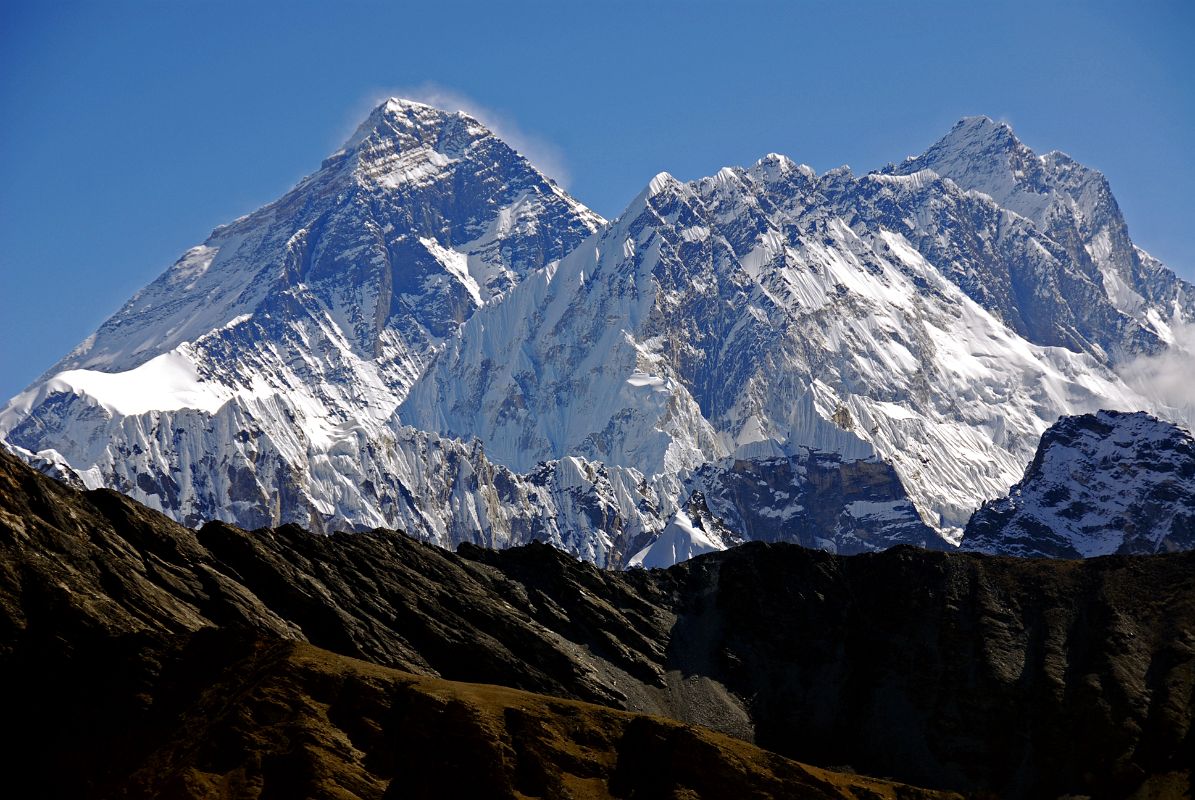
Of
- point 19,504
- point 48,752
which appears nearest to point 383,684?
point 48,752

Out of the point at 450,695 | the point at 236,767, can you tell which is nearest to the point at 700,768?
the point at 450,695

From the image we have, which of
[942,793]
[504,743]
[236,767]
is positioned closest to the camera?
[236,767]

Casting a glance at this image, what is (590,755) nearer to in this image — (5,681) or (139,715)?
(139,715)

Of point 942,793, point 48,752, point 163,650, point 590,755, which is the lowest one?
point 48,752

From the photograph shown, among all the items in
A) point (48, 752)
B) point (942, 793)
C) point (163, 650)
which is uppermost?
point (942, 793)

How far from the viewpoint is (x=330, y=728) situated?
537 ft

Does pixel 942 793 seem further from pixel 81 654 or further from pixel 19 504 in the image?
pixel 19 504

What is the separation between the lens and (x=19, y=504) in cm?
18688

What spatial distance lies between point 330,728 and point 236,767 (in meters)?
10.7

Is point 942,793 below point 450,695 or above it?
above

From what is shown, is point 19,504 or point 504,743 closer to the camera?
point 504,743

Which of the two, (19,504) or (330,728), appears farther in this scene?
(19,504)

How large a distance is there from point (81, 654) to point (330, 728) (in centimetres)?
2839

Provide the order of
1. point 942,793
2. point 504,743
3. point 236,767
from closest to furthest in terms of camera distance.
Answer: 1. point 236,767
2. point 504,743
3. point 942,793
